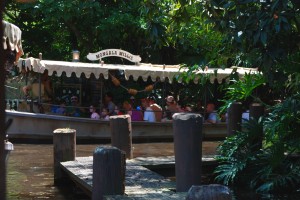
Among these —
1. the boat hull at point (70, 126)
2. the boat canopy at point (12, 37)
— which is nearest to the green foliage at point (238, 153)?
the boat canopy at point (12, 37)

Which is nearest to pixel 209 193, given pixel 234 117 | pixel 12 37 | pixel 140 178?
pixel 140 178

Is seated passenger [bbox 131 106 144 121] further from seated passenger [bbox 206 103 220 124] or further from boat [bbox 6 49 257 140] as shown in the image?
seated passenger [bbox 206 103 220 124]

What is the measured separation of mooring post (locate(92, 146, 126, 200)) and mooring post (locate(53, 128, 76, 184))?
3245 millimetres

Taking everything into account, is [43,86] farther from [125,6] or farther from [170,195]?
[170,195]

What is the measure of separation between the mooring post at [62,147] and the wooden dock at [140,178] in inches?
8.0

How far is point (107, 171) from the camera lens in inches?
247

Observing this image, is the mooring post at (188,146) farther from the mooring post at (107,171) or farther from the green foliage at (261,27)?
the green foliage at (261,27)

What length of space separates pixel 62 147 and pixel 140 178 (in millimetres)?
2178

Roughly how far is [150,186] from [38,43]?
17132mm

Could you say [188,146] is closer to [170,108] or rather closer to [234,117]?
[234,117]

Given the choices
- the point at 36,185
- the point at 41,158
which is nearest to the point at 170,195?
the point at 36,185

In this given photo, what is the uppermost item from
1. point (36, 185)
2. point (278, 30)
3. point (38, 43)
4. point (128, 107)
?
point (38, 43)

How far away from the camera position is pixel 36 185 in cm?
955

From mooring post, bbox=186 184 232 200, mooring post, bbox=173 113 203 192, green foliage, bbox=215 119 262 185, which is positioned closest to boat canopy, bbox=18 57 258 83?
green foliage, bbox=215 119 262 185
